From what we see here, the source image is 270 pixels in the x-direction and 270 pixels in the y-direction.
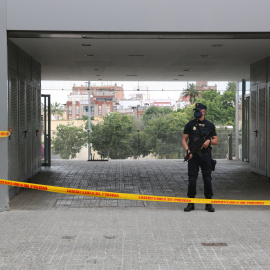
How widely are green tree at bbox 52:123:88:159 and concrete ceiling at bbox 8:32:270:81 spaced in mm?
2607

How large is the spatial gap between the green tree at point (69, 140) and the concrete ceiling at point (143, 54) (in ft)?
8.55

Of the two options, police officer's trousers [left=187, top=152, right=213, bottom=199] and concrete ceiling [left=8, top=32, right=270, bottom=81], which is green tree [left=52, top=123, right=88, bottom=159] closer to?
concrete ceiling [left=8, top=32, right=270, bottom=81]

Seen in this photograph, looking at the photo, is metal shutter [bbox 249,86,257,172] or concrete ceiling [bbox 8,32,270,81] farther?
metal shutter [bbox 249,86,257,172]

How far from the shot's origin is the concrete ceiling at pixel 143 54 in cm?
809

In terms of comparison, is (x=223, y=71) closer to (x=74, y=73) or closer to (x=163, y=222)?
(x=74, y=73)

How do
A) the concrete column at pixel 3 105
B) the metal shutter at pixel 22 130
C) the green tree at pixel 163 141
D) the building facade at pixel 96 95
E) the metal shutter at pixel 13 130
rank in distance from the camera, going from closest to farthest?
the concrete column at pixel 3 105
the metal shutter at pixel 13 130
the metal shutter at pixel 22 130
the green tree at pixel 163 141
the building facade at pixel 96 95

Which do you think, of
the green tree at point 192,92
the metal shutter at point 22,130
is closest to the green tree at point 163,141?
the green tree at point 192,92

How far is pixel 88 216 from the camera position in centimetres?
732

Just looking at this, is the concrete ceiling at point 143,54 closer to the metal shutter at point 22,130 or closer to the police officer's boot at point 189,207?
the metal shutter at point 22,130

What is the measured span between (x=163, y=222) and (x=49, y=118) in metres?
9.39

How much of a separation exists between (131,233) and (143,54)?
5.75 m

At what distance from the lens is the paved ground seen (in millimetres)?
5090

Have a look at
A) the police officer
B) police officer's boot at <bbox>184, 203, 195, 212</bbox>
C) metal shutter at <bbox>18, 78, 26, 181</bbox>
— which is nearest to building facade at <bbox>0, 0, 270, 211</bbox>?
metal shutter at <bbox>18, 78, 26, 181</bbox>

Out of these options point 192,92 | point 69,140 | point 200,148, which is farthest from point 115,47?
point 192,92
